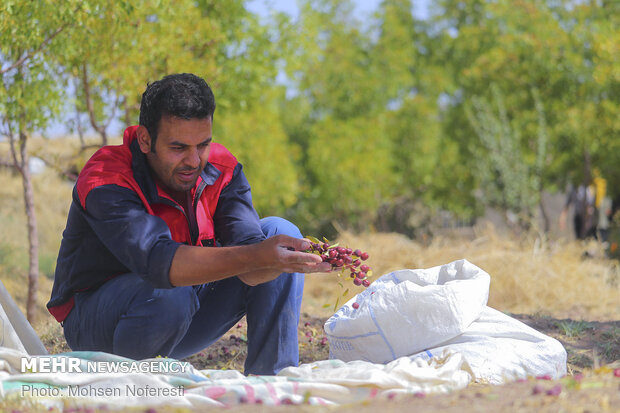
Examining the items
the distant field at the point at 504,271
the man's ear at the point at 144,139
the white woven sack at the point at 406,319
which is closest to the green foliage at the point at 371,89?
the distant field at the point at 504,271

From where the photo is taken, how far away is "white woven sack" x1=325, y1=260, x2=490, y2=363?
9.56 ft

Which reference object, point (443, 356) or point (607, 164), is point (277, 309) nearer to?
point (443, 356)

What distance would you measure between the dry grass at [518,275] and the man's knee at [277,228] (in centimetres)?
245

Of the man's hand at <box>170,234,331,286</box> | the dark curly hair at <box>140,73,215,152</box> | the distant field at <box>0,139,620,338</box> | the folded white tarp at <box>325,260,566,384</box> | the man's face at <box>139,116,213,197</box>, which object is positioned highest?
the dark curly hair at <box>140,73,215,152</box>

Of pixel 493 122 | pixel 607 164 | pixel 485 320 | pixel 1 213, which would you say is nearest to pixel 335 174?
pixel 493 122

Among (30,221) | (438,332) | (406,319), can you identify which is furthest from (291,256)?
(30,221)

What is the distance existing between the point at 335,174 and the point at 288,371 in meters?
11.3

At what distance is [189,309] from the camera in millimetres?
2689

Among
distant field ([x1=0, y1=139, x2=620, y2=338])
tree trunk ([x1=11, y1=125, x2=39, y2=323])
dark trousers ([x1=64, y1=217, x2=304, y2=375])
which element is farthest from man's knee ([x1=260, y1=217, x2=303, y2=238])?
tree trunk ([x1=11, y1=125, x2=39, y2=323])

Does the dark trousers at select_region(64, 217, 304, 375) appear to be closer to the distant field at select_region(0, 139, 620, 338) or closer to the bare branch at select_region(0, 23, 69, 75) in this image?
the distant field at select_region(0, 139, 620, 338)

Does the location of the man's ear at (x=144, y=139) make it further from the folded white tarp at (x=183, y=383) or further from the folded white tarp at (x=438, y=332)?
the folded white tarp at (x=438, y=332)

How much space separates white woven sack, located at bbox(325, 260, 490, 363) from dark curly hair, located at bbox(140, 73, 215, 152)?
111 cm

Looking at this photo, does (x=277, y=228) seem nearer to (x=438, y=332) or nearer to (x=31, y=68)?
(x=438, y=332)

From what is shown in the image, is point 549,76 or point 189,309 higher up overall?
point 549,76
